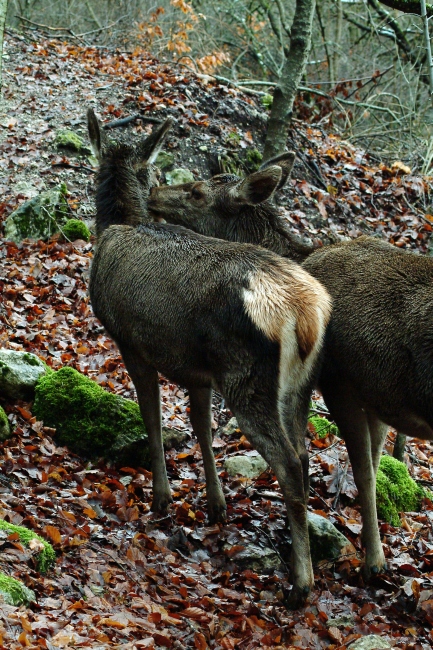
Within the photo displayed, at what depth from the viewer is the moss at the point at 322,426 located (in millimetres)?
7723

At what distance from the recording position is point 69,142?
13195mm

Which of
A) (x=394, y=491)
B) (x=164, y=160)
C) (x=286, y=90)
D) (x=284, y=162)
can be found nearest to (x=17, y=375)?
(x=284, y=162)

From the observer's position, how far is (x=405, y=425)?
5.35 metres

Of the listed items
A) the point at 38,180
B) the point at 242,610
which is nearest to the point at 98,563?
the point at 242,610

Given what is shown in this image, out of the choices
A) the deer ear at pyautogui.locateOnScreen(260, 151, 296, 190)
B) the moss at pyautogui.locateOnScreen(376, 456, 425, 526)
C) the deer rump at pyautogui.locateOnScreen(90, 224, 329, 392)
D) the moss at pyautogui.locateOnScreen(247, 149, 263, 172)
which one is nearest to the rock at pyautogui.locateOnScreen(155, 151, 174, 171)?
the moss at pyautogui.locateOnScreen(247, 149, 263, 172)

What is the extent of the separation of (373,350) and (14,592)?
116 inches

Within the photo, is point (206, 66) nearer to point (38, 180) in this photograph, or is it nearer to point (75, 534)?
point (38, 180)

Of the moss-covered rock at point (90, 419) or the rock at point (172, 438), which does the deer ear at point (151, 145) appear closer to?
the moss-covered rock at point (90, 419)

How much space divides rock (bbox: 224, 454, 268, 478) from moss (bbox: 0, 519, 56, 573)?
2.48 meters

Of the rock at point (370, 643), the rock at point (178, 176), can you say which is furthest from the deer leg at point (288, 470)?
the rock at point (178, 176)

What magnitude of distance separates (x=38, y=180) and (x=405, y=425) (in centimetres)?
907

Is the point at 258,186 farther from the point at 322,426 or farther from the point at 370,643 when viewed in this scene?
the point at 370,643

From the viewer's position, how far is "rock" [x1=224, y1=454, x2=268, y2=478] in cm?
689

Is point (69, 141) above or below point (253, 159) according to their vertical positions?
above
